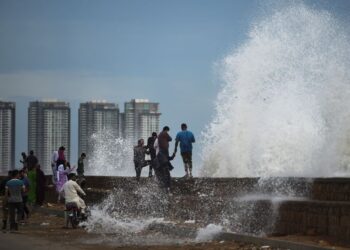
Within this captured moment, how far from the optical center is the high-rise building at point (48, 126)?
11169 centimetres

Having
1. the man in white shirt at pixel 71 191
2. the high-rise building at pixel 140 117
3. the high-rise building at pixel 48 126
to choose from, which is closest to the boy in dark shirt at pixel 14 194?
the man in white shirt at pixel 71 191

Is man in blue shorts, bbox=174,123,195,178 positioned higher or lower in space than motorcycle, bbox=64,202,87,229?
higher

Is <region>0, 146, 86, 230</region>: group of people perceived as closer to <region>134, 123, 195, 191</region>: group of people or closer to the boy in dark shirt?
the boy in dark shirt

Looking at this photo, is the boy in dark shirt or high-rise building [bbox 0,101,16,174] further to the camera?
high-rise building [bbox 0,101,16,174]

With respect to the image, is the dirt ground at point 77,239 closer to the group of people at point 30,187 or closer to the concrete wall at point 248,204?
the concrete wall at point 248,204

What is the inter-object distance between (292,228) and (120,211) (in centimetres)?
949

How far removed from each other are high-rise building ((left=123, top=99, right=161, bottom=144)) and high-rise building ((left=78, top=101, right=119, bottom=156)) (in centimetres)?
229

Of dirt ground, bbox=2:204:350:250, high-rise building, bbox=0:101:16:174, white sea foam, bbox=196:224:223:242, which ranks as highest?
high-rise building, bbox=0:101:16:174

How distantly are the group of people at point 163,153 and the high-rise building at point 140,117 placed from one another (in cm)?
5973

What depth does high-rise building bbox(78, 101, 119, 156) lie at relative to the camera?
98750 mm

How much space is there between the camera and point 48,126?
114 meters

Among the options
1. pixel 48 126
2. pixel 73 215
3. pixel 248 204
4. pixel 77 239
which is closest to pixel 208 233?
pixel 248 204

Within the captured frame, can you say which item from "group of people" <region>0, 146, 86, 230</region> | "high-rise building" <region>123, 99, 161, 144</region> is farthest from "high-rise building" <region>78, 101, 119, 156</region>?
"group of people" <region>0, 146, 86, 230</region>

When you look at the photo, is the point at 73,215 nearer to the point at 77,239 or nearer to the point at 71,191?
the point at 71,191
